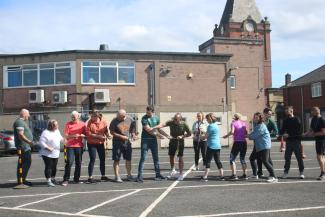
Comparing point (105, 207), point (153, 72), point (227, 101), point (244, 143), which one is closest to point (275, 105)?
point (227, 101)

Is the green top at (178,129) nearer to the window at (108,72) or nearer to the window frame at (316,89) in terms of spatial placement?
the window at (108,72)

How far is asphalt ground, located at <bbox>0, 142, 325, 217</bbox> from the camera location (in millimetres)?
7371

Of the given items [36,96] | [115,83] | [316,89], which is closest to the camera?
[36,96]

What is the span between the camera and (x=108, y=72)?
29.4 m

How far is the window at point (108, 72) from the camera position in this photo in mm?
29156

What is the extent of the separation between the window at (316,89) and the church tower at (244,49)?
563 centimetres

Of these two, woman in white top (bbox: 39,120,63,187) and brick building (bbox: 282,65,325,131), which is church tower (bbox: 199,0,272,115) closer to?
brick building (bbox: 282,65,325,131)

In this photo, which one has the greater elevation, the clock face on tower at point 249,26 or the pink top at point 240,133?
the clock face on tower at point 249,26

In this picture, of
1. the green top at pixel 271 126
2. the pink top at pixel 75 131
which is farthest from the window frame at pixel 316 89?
the pink top at pixel 75 131

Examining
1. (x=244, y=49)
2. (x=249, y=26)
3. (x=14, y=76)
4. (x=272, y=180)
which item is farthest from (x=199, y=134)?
(x=249, y=26)

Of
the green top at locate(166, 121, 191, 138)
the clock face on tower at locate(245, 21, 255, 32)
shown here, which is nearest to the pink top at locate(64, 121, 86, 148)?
the green top at locate(166, 121, 191, 138)

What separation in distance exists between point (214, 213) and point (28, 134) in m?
5.32

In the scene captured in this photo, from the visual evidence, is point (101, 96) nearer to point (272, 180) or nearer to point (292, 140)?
point (292, 140)

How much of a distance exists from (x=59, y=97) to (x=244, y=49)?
23.9 metres
